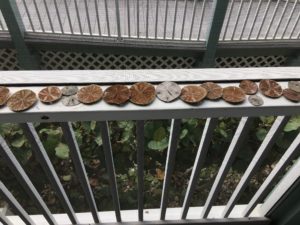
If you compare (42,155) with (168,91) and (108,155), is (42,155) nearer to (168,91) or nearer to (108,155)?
(108,155)

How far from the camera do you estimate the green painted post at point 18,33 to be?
3660 mm

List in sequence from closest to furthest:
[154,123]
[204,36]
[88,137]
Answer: [154,123], [88,137], [204,36]

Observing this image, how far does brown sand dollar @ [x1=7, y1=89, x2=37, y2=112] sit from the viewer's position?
3.05 feet

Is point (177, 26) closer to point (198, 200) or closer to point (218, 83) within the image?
point (198, 200)

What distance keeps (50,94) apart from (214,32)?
11.5 ft

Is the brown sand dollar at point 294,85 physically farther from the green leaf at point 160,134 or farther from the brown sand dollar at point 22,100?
the green leaf at point 160,134

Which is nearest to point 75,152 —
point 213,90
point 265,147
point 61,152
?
point 213,90

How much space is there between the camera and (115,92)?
0.99 meters

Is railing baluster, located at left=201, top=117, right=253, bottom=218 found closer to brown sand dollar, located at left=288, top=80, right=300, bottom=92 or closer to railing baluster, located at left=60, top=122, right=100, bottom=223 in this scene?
brown sand dollar, located at left=288, top=80, right=300, bottom=92

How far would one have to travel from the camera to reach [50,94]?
96cm

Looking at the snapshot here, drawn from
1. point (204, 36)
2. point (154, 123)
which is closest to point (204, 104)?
point (154, 123)

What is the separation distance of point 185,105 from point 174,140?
0.29m

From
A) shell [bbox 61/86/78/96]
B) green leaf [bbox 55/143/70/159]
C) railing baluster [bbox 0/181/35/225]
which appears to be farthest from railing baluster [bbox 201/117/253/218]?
green leaf [bbox 55/143/70/159]

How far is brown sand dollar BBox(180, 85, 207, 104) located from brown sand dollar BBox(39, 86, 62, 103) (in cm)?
43
